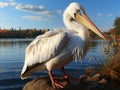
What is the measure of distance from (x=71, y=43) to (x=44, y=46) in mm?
699

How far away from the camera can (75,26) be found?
8.08 meters

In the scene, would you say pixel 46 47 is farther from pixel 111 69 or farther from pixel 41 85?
pixel 111 69

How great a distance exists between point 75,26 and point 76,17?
27 cm

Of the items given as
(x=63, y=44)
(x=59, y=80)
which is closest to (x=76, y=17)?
(x=63, y=44)

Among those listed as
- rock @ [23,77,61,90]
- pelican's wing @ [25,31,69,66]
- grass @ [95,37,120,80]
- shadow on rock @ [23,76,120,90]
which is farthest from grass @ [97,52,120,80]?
pelican's wing @ [25,31,69,66]

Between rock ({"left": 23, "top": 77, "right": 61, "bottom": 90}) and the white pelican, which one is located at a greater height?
the white pelican

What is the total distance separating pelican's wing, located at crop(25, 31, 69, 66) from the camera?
7.85m

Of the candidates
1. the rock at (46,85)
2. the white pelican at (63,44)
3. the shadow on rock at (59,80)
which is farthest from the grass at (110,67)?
the white pelican at (63,44)

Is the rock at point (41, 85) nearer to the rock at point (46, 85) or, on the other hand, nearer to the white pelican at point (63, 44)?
the rock at point (46, 85)

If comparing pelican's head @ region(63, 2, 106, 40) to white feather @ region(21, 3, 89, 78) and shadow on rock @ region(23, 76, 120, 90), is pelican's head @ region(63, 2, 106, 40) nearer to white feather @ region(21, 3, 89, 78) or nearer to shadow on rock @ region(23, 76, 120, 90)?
white feather @ region(21, 3, 89, 78)

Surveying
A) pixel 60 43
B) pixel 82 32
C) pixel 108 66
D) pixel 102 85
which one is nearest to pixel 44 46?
pixel 60 43

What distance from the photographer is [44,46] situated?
26.6ft

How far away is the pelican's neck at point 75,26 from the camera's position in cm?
785

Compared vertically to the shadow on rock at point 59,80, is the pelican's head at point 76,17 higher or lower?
higher
